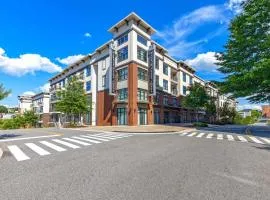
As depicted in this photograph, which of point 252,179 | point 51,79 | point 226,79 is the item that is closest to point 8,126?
point 51,79

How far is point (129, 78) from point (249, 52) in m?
18.8

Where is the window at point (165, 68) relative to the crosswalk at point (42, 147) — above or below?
above

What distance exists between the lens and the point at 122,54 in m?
39.2

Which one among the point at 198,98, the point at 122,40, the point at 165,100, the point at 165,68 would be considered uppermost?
the point at 122,40

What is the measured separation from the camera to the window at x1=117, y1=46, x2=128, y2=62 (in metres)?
38.1

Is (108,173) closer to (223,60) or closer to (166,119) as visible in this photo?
(223,60)

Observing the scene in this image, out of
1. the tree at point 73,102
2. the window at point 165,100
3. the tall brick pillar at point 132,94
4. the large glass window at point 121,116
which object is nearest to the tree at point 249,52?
the tall brick pillar at point 132,94

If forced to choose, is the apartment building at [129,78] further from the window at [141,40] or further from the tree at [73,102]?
the tree at [73,102]

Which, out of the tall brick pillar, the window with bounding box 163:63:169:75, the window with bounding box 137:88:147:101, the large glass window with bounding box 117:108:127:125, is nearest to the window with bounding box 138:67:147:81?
the tall brick pillar

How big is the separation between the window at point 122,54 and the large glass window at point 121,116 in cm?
943

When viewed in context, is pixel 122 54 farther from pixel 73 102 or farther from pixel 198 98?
pixel 198 98

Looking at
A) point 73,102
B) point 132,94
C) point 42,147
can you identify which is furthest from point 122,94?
point 42,147

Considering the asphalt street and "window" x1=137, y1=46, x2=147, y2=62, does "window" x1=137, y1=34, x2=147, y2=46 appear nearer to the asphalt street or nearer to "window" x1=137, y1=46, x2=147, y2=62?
"window" x1=137, y1=46, x2=147, y2=62

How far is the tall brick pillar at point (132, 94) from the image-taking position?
118 ft
